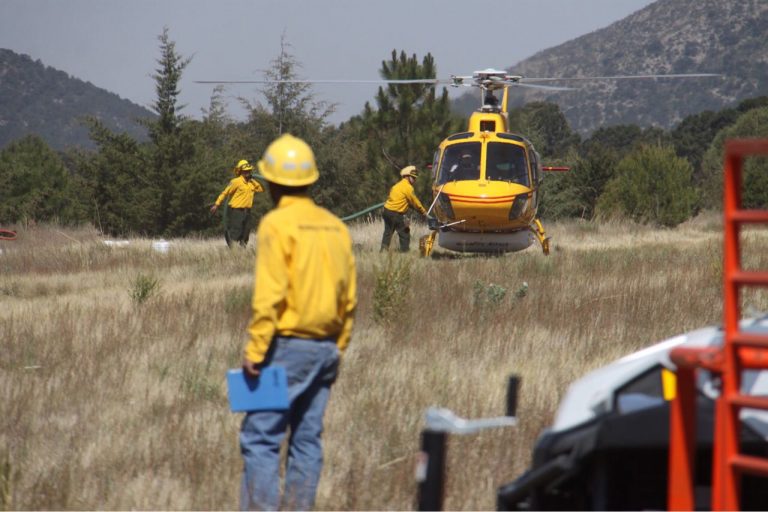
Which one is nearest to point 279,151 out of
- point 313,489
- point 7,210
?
point 313,489

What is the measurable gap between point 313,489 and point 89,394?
3131mm

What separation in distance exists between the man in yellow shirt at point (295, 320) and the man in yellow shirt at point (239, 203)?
537 inches

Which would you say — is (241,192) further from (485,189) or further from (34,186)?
(34,186)

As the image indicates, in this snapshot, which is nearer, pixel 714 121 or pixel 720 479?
pixel 720 479

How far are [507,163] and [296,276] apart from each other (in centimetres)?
1369

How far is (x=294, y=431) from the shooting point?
16.1ft

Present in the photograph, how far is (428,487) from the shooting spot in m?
3.55

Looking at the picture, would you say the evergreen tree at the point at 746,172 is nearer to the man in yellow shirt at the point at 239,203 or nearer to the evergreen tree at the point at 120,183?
the evergreen tree at the point at 120,183

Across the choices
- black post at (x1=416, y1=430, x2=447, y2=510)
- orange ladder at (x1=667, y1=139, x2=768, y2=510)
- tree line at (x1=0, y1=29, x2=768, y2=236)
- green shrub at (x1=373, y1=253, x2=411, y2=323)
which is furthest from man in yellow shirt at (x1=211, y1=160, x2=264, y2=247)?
tree line at (x1=0, y1=29, x2=768, y2=236)

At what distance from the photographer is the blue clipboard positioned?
4.60 m

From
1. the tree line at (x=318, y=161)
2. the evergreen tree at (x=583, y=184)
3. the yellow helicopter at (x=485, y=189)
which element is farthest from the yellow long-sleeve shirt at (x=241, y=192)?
the evergreen tree at (x=583, y=184)

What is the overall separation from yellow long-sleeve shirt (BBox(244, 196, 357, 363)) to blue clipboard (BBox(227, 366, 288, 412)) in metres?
0.08

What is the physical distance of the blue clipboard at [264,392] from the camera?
4602mm

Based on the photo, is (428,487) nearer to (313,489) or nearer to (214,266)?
(313,489)
